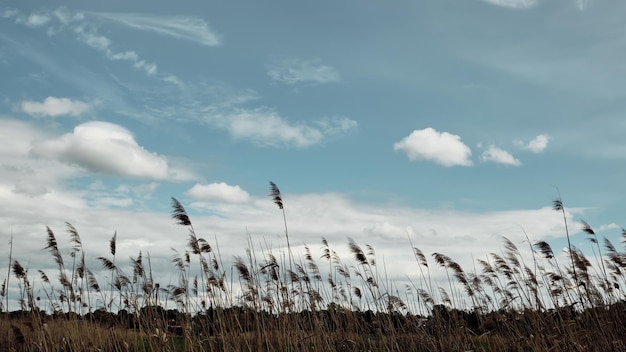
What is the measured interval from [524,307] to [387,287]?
2052 millimetres

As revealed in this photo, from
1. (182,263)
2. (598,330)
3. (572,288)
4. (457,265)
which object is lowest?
(598,330)

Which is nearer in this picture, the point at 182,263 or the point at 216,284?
the point at 216,284

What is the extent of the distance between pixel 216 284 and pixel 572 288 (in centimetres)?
551

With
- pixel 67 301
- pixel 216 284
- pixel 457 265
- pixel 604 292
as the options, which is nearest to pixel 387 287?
pixel 457 265

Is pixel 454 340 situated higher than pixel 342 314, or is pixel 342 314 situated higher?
pixel 342 314

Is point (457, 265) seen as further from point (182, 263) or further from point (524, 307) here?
point (182, 263)

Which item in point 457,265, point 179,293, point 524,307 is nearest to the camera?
point 179,293

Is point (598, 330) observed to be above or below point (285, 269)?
below

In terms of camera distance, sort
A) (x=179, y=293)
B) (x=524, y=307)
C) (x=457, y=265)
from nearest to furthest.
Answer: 1. (x=179, y=293)
2. (x=524, y=307)
3. (x=457, y=265)

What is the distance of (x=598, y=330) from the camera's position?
7.71m

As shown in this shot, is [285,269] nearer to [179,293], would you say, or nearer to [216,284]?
[216,284]

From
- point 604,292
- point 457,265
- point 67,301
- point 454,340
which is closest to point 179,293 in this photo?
point 67,301

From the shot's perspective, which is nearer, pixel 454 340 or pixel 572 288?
pixel 454 340

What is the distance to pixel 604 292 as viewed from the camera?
930 centimetres
